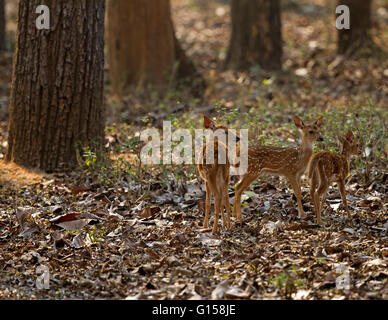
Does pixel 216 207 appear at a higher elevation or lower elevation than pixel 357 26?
lower

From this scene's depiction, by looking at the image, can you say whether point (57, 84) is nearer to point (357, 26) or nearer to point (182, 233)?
point (182, 233)

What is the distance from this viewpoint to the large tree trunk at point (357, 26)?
49.9ft

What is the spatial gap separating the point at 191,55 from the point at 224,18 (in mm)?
5265

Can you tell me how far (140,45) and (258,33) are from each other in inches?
123

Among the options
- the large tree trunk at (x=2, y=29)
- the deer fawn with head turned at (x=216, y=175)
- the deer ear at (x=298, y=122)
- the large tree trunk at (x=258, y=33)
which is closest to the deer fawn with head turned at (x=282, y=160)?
the deer ear at (x=298, y=122)

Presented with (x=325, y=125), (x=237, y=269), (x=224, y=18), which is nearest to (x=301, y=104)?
(x=325, y=125)

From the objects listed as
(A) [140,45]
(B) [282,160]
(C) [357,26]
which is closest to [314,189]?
(B) [282,160]

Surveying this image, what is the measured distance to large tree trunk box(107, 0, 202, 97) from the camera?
1305 cm

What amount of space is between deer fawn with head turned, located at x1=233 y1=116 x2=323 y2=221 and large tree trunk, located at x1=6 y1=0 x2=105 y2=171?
7.96ft

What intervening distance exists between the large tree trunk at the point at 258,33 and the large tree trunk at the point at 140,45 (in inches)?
88.0

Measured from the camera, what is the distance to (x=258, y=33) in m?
14.8

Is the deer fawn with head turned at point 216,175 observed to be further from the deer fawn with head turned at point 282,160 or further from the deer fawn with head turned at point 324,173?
the deer fawn with head turned at point 324,173

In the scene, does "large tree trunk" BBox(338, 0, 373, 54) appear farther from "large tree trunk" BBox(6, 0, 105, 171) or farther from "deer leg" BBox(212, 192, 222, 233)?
"deer leg" BBox(212, 192, 222, 233)

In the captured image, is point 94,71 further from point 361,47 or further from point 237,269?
point 361,47
